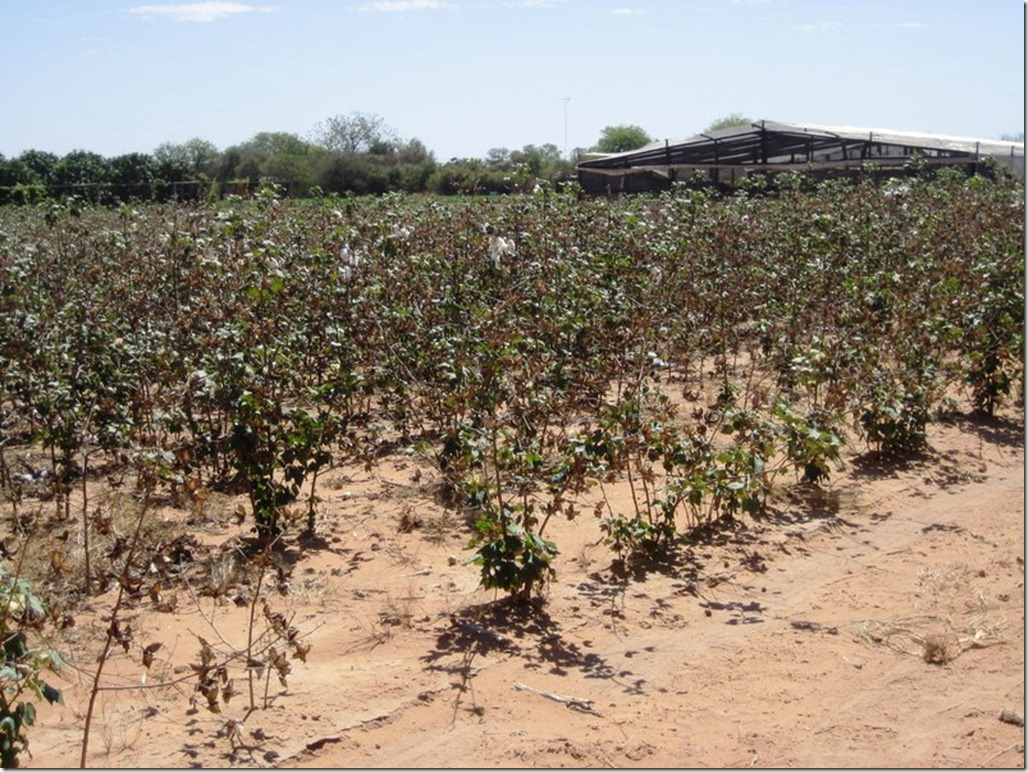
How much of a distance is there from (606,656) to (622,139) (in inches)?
1905

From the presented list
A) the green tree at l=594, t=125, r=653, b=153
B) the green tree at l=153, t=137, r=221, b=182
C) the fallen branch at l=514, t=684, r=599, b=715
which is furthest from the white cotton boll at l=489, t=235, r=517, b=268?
the green tree at l=594, t=125, r=653, b=153

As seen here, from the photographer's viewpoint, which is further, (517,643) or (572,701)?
(517,643)

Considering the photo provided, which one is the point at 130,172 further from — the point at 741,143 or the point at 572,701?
the point at 572,701

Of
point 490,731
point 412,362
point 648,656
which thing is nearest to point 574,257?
point 412,362

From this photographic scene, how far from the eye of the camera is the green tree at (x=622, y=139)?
4866 centimetres

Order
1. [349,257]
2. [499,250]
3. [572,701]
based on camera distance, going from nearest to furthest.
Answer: [572,701], [349,257], [499,250]

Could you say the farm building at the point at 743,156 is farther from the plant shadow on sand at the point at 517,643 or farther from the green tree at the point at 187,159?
the plant shadow on sand at the point at 517,643

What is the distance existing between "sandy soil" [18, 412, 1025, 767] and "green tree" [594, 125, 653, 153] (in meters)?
41.9

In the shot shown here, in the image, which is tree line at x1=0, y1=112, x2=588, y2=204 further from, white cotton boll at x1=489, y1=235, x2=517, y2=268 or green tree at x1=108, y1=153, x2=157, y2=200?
white cotton boll at x1=489, y1=235, x2=517, y2=268

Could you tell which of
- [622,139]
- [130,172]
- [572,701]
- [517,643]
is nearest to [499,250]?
[517,643]

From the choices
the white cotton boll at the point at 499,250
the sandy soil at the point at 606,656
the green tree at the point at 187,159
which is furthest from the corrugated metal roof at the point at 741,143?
the sandy soil at the point at 606,656

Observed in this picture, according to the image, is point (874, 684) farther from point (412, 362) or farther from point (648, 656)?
point (412, 362)

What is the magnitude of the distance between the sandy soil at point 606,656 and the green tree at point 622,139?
138ft

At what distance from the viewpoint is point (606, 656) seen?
4.91m
